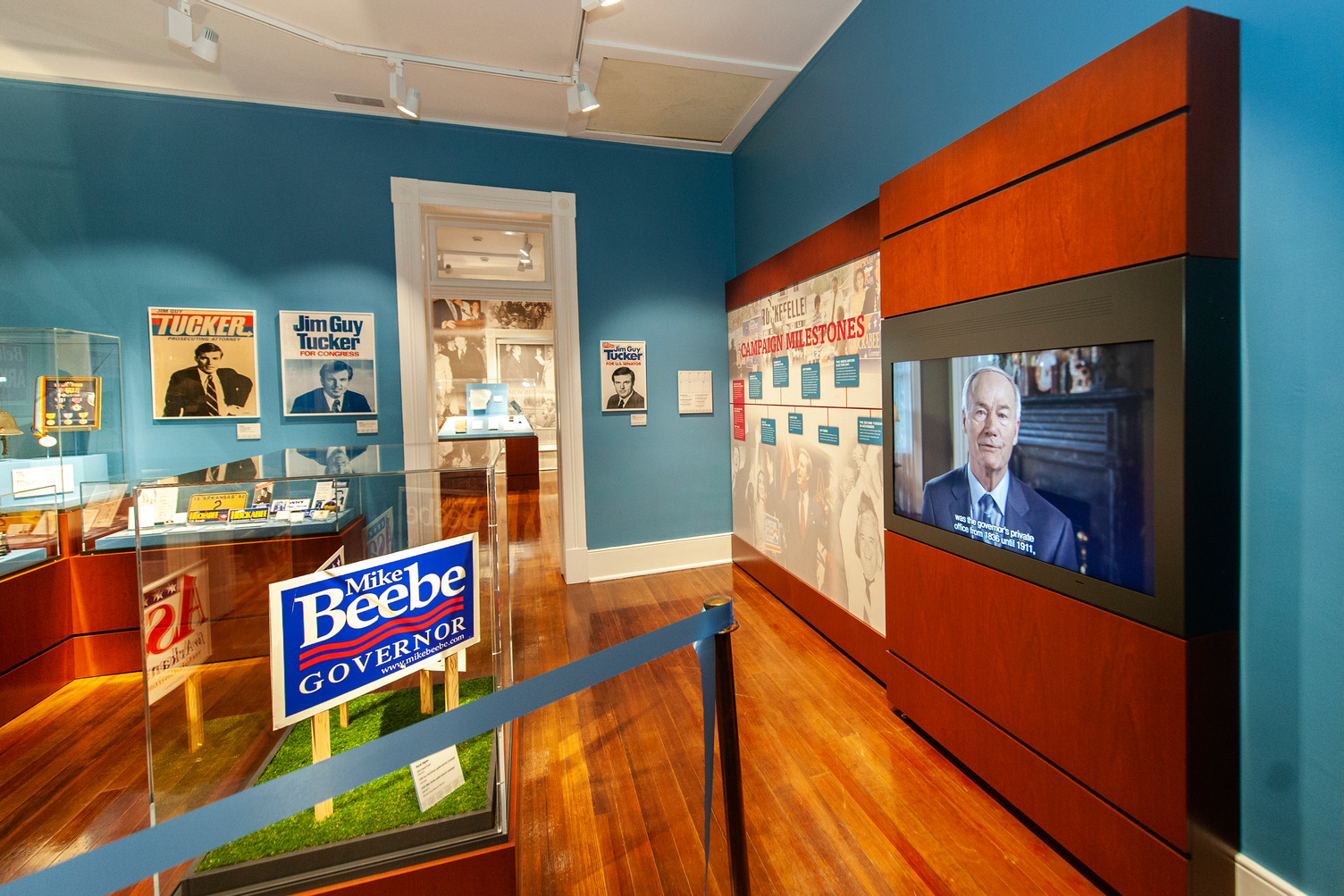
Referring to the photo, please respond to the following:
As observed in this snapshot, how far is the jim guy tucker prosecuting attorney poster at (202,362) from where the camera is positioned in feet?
11.8

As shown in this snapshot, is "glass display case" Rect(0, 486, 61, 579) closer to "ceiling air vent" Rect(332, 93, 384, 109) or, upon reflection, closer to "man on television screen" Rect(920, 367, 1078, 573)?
"ceiling air vent" Rect(332, 93, 384, 109)

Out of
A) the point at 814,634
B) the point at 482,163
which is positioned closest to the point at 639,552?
the point at 814,634

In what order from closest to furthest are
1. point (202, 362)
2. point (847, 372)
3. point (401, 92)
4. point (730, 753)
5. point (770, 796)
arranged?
point (730, 753)
point (770, 796)
point (847, 372)
point (401, 92)
point (202, 362)

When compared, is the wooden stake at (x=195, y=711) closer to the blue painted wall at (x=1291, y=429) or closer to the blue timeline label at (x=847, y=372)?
the blue painted wall at (x=1291, y=429)

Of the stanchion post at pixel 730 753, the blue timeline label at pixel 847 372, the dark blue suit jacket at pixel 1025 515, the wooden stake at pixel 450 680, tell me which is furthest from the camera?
the blue timeline label at pixel 847 372

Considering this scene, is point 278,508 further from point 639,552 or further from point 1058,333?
point 639,552

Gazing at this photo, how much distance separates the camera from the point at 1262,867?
1.40 meters

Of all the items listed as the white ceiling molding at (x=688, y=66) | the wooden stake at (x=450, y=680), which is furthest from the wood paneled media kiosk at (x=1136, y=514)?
the white ceiling molding at (x=688, y=66)

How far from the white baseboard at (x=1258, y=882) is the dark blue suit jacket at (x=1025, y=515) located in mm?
778

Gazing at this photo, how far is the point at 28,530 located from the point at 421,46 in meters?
3.25

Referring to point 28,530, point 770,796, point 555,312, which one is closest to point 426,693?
point 770,796

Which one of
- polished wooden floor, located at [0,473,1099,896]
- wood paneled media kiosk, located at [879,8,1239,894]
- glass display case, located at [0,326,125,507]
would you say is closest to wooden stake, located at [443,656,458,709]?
polished wooden floor, located at [0,473,1099,896]

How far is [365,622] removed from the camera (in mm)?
1259

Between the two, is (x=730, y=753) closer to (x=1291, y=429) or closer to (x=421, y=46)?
(x=1291, y=429)
